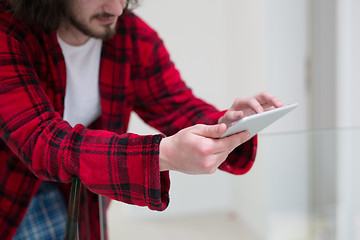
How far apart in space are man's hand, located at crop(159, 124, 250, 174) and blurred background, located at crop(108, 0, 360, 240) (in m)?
0.16

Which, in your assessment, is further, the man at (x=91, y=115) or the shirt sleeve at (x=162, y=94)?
the shirt sleeve at (x=162, y=94)

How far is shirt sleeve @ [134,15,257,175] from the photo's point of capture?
34.4 inches

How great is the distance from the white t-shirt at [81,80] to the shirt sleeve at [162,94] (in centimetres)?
10

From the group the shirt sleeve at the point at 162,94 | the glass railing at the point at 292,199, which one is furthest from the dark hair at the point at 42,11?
the glass railing at the point at 292,199

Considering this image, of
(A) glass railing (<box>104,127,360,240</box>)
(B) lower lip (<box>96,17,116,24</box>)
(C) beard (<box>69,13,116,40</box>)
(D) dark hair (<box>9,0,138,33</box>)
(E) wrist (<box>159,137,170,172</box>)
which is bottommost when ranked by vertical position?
(A) glass railing (<box>104,127,360,240</box>)

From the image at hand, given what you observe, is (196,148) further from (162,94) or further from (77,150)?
(162,94)

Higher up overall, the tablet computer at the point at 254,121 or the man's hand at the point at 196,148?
the tablet computer at the point at 254,121

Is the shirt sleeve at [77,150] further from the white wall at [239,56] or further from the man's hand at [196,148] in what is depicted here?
the white wall at [239,56]

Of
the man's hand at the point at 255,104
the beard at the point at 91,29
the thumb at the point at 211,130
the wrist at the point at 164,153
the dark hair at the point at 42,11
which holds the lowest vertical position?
the wrist at the point at 164,153

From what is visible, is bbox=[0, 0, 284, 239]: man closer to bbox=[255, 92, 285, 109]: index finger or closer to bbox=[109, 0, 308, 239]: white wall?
bbox=[255, 92, 285, 109]: index finger

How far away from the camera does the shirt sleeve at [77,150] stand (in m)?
0.59

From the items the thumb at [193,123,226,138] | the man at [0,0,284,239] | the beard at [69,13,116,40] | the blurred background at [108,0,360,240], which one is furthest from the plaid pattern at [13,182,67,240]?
the thumb at [193,123,226,138]

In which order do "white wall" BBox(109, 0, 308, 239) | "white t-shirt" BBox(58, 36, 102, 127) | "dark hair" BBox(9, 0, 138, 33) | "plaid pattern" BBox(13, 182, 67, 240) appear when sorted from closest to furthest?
"dark hair" BBox(9, 0, 138, 33)
"white t-shirt" BBox(58, 36, 102, 127)
"plaid pattern" BBox(13, 182, 67, 240)
"white wall" BBox(109, 0, 308, 239)

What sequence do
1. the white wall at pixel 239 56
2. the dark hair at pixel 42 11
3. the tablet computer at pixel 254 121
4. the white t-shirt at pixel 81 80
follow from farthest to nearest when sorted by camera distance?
the white wall at pixel 239 56
the white t-shirt at pixel 81 80
the dark hair at pixel 42 11
the tablet computer at pixel 254 121
